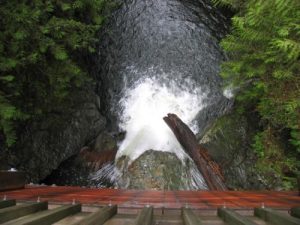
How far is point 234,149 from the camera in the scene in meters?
10.9

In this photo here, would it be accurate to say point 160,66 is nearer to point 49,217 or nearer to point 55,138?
point 55,138

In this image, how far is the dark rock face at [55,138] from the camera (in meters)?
10.2

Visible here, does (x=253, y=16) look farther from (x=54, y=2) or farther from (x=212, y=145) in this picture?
(x=54, y=2)

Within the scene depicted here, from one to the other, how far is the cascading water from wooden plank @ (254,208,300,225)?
7.92m

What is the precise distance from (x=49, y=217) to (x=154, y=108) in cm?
954

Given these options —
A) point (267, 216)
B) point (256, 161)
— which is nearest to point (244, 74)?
point (256, 161)

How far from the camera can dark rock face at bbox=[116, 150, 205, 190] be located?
9.70 m

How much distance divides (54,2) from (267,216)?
8503 mm

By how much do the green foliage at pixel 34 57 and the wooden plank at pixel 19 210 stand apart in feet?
13.1

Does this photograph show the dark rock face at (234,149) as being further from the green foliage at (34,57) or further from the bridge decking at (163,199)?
the bridge decking at (163,199)

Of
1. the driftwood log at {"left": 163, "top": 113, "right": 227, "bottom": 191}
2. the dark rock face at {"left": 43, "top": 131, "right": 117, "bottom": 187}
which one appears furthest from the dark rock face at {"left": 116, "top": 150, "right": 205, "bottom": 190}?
the dark rock face at {"left": 43, "top": 131, "right": 117, "bottom": 187}

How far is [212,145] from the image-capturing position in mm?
→ 10758

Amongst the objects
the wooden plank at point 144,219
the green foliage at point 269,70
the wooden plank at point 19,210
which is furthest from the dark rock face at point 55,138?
the wooden plank at point 144,219

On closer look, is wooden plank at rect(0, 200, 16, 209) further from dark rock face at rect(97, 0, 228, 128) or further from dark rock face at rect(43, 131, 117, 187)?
dark rock face at rect(97, 0, 228, 128)
